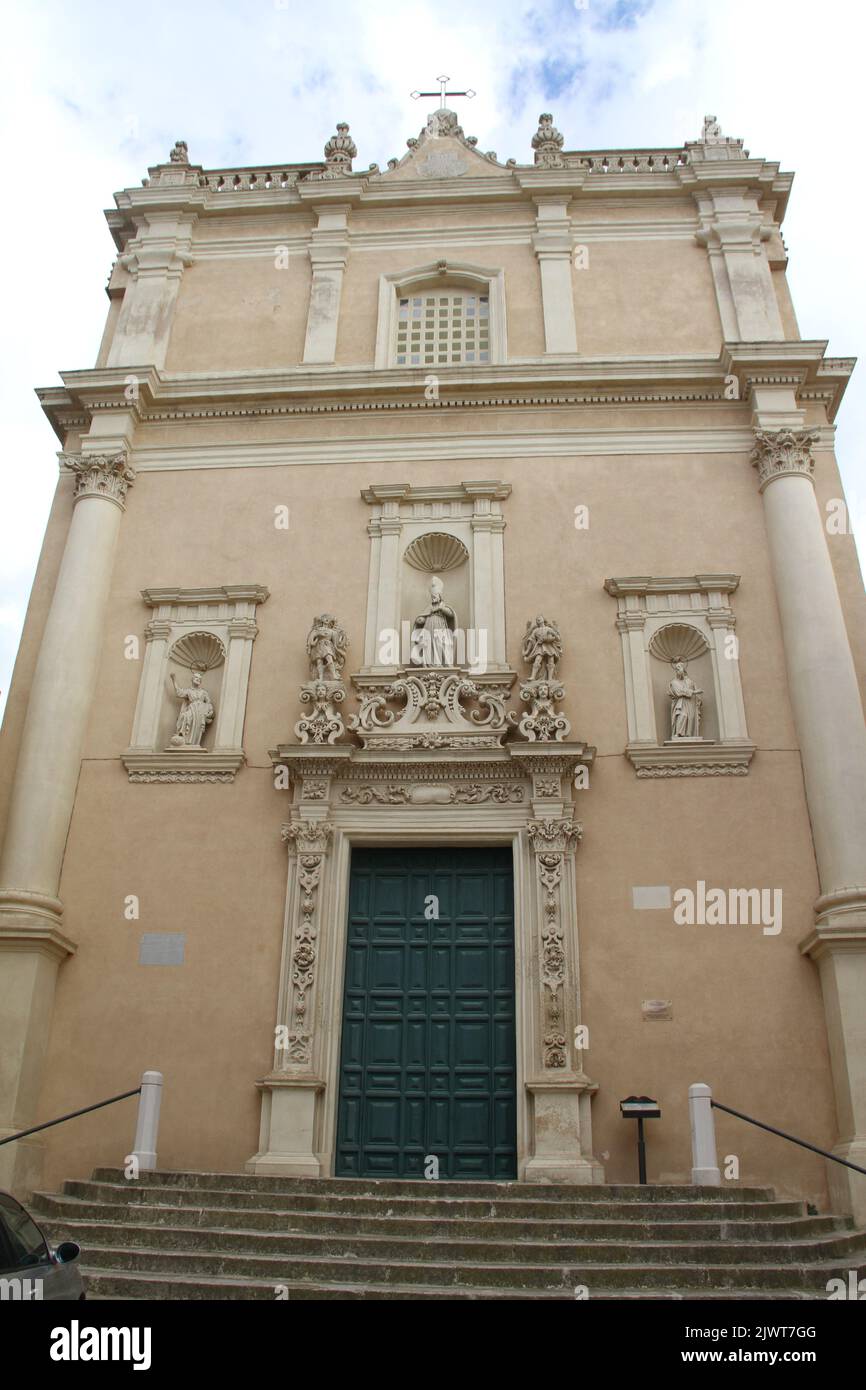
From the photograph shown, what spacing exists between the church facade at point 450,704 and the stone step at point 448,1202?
132 centimetres

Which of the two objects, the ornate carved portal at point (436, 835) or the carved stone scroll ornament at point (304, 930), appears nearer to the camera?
the ornate carved portal at point (436, 835)

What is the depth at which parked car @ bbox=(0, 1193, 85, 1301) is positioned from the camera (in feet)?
19.2

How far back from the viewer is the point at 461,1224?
876cm

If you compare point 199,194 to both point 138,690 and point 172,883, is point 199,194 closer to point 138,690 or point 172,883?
point 138,690

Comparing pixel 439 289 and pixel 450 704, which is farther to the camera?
pixel 439 289

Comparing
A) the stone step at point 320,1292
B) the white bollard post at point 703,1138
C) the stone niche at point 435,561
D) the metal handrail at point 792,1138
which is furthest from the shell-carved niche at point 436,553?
the stone step at point 320,1292

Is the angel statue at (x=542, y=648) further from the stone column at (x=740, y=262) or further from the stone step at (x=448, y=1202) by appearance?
the stone step at (x=448, y=1202)

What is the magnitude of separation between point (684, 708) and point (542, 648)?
1.92 meters

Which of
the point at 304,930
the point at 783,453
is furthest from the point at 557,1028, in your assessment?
the point at 783,453

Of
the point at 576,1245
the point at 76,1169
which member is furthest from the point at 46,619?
the point at 576,1245

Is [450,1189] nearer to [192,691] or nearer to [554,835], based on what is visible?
[554,835]

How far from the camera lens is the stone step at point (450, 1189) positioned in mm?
9672

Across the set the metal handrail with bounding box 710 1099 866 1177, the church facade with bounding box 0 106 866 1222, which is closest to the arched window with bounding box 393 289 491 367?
the church facade with bounding box 0 106 866 1222

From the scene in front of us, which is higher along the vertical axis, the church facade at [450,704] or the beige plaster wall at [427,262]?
the beige plaster wall at [427,262]
